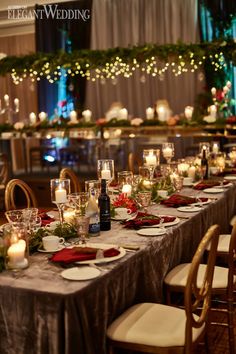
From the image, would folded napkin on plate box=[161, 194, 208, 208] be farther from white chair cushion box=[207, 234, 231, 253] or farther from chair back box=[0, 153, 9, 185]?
chair back box=[0, 153, 9, 185]

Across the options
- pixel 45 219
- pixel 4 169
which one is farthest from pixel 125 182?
pixel 4 169

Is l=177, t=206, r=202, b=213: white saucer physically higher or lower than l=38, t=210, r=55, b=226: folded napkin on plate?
lower

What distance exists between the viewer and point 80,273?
82.3 inches

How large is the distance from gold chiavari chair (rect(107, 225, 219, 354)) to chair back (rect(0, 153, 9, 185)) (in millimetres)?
4990

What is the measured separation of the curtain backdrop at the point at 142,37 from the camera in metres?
9.65

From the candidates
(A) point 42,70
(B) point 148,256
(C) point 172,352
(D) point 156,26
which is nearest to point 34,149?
(A) point 42,70

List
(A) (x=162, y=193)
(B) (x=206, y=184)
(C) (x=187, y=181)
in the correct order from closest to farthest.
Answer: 1. (A) (x=162, y=193)
2. (B) (x=206, y=184)
3. (C) (x=187, y=181)

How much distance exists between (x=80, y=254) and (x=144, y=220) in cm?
72

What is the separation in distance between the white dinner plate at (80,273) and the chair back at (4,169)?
16.7 ft

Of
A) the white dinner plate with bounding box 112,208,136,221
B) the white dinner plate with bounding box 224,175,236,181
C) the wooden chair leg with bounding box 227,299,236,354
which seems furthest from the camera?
the white dinner plate with bounding box 224,175,236,181

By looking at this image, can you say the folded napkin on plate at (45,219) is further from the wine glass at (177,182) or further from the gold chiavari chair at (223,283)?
the wine glass at (177,182)

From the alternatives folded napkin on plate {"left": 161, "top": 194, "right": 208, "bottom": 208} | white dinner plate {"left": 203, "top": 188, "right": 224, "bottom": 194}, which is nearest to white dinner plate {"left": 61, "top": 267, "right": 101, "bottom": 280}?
folded napkin on plate {"left": 161, "top": 194, "right": 208, "bottom": 208}

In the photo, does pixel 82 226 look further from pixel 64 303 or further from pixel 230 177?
pixel 230 177

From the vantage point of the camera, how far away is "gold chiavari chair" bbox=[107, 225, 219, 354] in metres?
2.06
